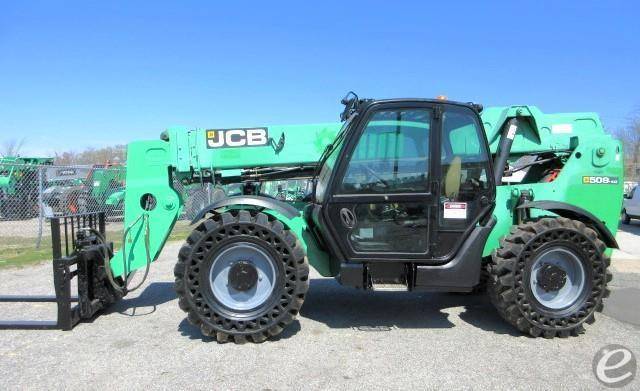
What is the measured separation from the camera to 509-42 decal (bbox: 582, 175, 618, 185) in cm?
488

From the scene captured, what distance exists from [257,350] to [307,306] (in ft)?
4.67

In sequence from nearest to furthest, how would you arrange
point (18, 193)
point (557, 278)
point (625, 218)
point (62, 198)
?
point (557, 278) < point (62, 198) < point (18, 193) < point (625, 218)

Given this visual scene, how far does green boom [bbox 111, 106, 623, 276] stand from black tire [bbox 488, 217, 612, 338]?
41 cm

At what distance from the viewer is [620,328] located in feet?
15.4

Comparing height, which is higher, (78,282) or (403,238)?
(403,238)

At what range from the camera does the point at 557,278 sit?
4.47 meters

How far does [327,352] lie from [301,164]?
6.62 ft

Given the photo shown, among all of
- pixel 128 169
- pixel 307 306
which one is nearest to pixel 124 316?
pixel 128 169

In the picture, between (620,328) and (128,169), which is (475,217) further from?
(128,169)

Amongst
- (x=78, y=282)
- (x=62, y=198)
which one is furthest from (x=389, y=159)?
(x=62, y=198)

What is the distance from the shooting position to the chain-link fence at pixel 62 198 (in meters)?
12.6

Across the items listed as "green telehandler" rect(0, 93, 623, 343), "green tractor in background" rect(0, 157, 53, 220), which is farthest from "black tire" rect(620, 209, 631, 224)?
"green tractor in background" rect(0, 157, 53, 220)

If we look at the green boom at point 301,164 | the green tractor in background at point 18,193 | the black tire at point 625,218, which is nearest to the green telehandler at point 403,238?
the green boom at point 301,164

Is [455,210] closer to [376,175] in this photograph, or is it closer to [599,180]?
[376,175]
